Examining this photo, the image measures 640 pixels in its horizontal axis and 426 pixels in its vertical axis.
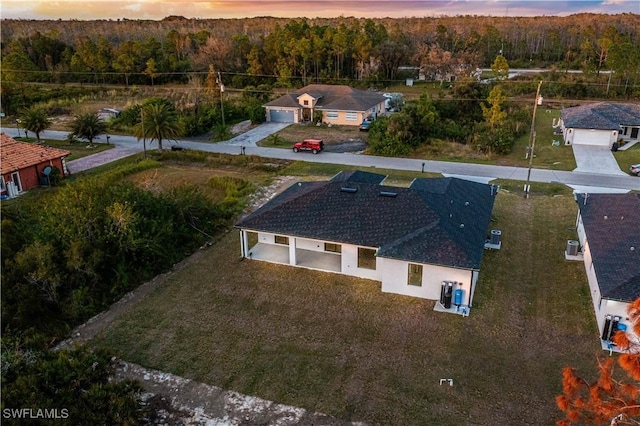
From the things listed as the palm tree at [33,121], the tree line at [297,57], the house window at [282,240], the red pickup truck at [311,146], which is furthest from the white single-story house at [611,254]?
the tree line at [297,57]

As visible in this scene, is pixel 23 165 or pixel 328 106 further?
pixel 328 106

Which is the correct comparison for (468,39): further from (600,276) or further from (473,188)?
(600,276)

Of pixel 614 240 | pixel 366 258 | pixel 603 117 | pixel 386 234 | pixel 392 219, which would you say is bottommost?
pixel 366 258

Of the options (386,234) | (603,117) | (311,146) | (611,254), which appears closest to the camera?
(611,254)

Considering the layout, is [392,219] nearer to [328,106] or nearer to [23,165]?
[23,165]

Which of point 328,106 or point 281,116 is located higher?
point 328,106

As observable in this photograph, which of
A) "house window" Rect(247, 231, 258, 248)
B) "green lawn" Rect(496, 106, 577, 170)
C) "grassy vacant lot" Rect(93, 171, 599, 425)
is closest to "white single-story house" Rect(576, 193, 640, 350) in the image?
"grassy vacant lot" Rect(93, 171, 599, 425)

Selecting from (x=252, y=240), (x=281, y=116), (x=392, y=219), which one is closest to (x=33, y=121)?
(x=281, y=116)

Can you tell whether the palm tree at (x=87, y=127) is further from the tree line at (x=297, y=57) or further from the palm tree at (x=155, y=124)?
the tree line at (x=297, y=57)
